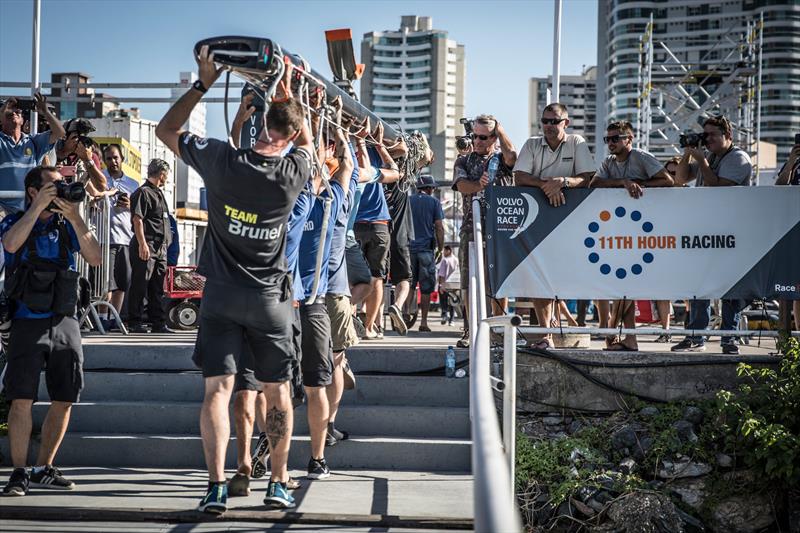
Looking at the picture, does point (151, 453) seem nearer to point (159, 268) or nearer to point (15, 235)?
point (15, 235)

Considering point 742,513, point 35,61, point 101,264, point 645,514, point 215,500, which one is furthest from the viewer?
point 35,61

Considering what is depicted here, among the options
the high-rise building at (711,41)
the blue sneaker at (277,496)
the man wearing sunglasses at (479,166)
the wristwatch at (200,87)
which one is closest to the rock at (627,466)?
the man wearing sunglasses at (479,166)

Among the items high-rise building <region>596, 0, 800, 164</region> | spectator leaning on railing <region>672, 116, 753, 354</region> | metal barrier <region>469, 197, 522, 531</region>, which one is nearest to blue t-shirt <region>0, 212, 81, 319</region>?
metal barrier <region>469, 197, 522, 531</region>

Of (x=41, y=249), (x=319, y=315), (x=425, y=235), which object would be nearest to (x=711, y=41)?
(x=425, y=235)

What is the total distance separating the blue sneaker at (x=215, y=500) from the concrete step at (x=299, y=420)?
5.64 ft

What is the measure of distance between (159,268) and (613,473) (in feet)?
17.8

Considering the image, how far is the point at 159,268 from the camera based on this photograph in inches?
384

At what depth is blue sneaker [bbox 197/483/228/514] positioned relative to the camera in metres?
4.73

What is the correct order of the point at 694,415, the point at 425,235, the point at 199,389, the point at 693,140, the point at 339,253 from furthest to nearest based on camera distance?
the point at 425,235 → the point at 693,140 → the point at 694,415 → the point at 199,389 → the point at 339,253

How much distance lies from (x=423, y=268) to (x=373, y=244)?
2.21m

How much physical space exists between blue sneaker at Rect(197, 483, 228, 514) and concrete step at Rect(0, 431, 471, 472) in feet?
4.46

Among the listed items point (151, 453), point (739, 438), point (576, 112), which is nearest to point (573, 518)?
point (739, 438)

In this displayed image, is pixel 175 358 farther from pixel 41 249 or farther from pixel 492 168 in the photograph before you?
pixel 492 168

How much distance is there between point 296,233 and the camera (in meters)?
5.34
